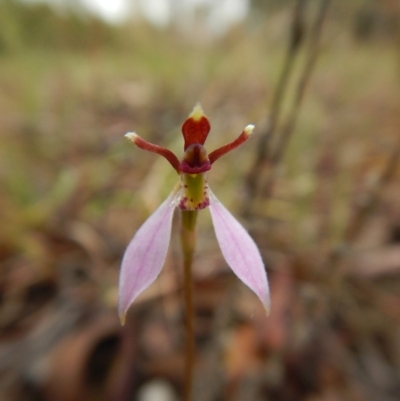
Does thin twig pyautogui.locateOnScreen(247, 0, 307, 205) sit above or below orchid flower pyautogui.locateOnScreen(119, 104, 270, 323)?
above

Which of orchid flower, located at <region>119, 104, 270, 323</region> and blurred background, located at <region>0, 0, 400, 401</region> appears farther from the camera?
blurred background, located at <region>0, 0, 400, 401</region>

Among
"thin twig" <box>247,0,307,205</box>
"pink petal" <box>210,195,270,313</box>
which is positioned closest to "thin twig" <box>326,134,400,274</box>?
"thin twig" <box>247,0,307,205</box>

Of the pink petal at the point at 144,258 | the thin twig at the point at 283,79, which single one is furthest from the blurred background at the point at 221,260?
the pink petal at the point at 144,258

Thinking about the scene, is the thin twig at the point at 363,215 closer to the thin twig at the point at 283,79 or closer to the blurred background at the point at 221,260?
the blurred background at the point at 221,260

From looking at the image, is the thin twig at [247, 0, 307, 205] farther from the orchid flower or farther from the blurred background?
the orchid flower

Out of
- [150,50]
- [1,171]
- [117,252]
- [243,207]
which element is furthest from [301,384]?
[150,50]

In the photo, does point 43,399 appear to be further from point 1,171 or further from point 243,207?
point 1,171
